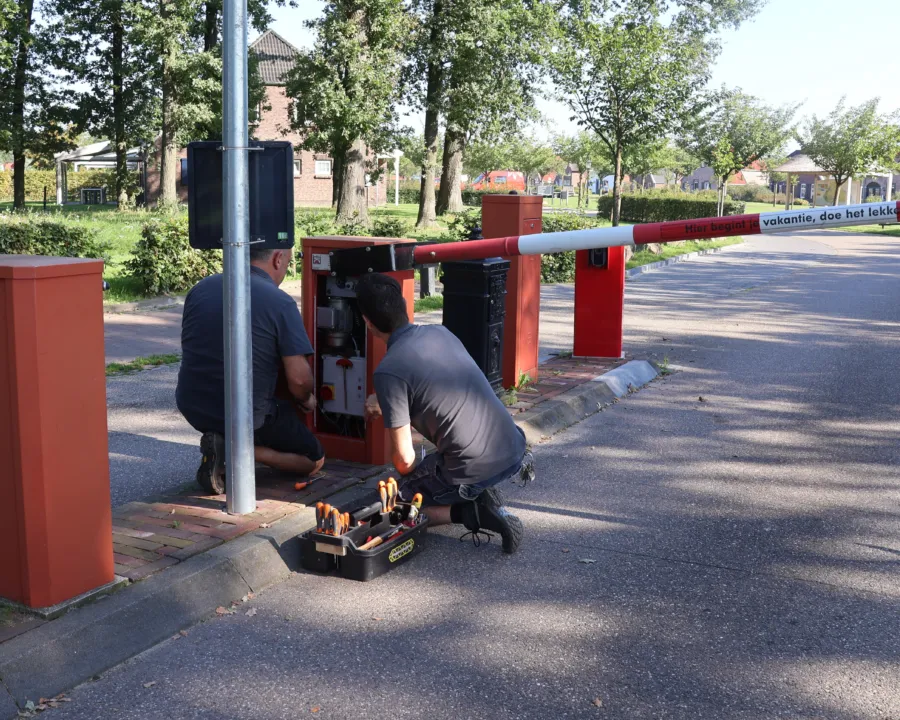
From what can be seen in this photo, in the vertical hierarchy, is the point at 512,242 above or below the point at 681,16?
below

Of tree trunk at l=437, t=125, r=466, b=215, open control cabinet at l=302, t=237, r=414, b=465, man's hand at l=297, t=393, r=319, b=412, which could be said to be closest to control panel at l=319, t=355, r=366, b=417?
open control cabinet at l=302, t=237, r=414, b=465

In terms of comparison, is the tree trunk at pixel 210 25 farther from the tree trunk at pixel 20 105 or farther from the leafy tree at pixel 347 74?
the leafy tree at pixel 347 74

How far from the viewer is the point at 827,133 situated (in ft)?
197

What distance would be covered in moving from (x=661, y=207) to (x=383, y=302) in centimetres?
4597

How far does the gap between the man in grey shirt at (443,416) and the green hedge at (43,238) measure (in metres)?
9.81

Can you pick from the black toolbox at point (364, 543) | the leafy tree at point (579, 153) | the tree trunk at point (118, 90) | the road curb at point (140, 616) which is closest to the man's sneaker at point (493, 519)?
the black toolbox at point (364, 543)

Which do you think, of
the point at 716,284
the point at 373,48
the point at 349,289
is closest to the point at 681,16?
the point at 373,48

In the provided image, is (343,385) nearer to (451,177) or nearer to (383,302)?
(383,302)

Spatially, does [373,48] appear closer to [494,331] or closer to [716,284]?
[716,284]

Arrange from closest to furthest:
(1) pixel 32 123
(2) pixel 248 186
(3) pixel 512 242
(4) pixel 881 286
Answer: (2) pixel 248 186
(3) pixel 512 242
(4) pixel 881 286
(1) pixel 32 123

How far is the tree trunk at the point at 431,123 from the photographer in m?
32.1

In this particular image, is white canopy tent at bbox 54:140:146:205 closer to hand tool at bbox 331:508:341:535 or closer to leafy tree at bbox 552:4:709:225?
leafy tree at bbox 552:4:709:225

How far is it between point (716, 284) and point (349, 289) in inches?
579

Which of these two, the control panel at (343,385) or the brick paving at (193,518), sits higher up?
the control panel at (343,385)
